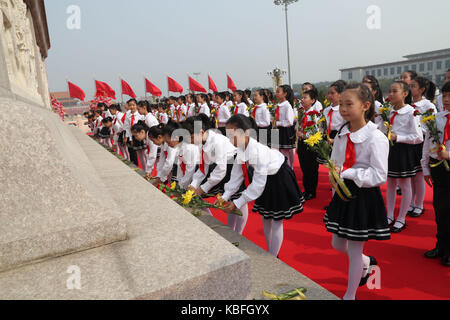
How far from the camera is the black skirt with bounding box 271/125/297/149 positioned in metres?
6.10

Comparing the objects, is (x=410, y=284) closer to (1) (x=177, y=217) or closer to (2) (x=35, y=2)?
(1) (x=177, y=217)

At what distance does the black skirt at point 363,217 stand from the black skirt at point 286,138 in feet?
13.0

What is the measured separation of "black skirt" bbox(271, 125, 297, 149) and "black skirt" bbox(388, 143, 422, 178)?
8.28 feet

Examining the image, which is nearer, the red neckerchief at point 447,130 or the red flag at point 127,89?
the red neckerchief at point 447,130

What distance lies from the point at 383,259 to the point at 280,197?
48.3 inches

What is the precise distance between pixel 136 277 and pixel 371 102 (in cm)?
190

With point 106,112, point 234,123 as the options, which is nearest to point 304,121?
point 234,123

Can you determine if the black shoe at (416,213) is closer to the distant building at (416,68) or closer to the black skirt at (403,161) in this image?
the black skirt at (403,161)

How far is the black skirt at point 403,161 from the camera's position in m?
3.56

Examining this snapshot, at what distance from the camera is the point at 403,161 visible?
11.7ft

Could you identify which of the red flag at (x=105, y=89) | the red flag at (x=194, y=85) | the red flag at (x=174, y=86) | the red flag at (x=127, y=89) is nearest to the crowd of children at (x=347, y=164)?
the red flag at (x=127, y=89)

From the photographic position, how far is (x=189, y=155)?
3613 millimetres

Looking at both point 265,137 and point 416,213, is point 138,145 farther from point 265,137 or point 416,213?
point 416,213
